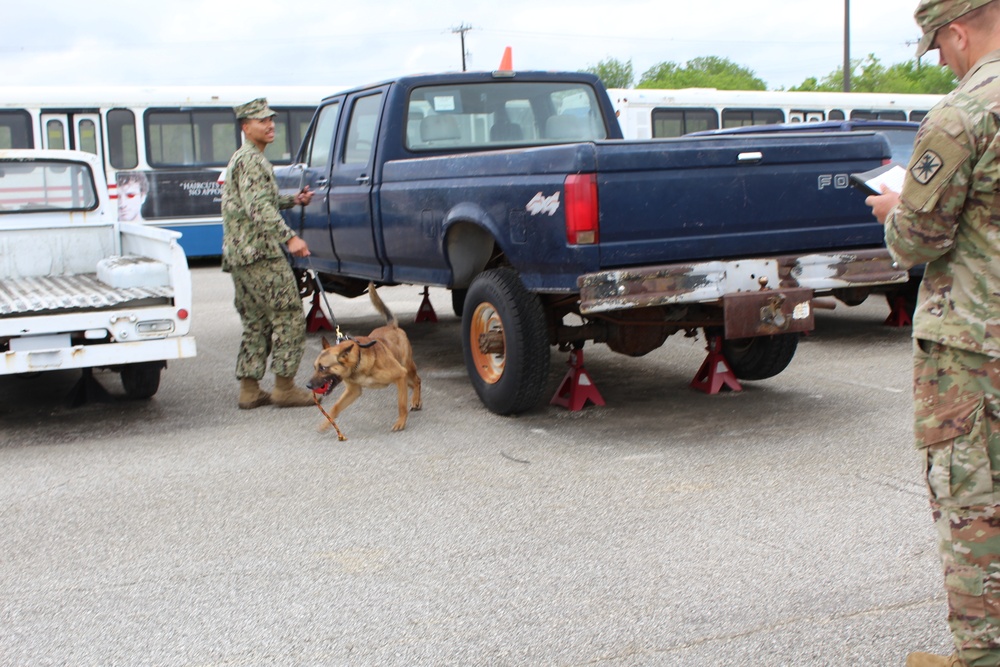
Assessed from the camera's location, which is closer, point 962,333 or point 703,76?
point 962,333

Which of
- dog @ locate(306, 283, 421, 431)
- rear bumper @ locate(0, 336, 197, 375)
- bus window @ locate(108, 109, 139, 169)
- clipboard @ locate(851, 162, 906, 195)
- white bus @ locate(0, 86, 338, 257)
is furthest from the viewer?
bus window @ locate(108, 109, 139, 169)

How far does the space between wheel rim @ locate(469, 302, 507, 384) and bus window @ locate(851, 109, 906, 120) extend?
17.1 m

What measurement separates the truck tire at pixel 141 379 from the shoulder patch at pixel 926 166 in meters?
5.54

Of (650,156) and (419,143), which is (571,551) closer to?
(650,156)

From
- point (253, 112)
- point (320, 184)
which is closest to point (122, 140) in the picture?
point (320, 184)

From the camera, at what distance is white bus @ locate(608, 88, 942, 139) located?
19938 millimetres

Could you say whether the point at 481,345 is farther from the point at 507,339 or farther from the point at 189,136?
the point at 189,136

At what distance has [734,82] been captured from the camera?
68.3 metres

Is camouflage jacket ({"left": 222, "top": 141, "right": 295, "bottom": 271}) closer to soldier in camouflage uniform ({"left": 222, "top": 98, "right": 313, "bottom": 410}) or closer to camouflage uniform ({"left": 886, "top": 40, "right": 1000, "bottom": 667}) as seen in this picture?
soldier in camouflage uniform ({"left": 222, "top": 98, "right": 313, "bottom": 410})

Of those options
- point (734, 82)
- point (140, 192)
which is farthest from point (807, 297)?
point (734, 82)

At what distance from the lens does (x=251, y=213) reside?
22.6 ft

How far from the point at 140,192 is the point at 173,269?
12255 mm

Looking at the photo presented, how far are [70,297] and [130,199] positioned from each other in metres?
12.1

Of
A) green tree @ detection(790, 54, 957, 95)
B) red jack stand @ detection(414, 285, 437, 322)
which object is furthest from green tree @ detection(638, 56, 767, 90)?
red jack stand @ detection(414, 285, 437, 322)
